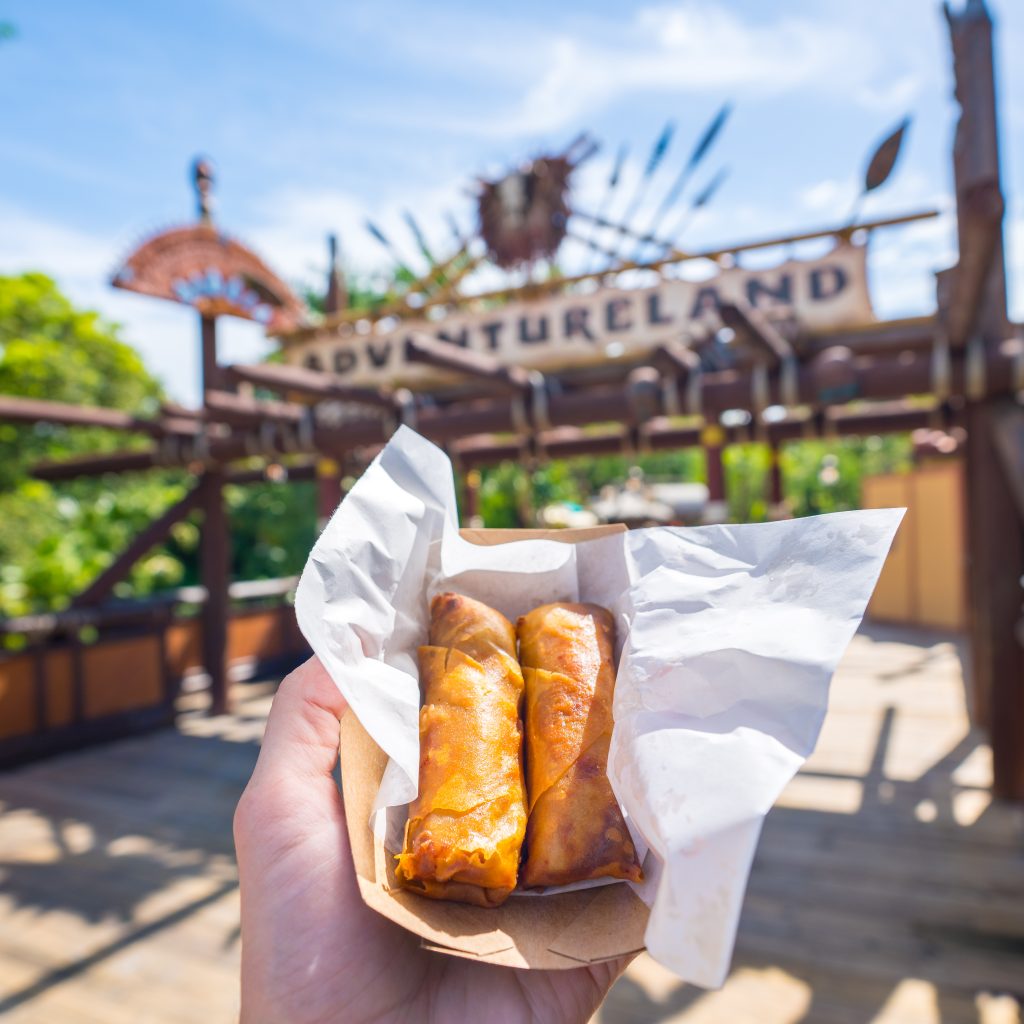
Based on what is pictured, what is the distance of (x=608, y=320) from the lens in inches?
223

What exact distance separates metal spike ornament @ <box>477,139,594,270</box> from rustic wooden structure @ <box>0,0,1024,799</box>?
395 mm

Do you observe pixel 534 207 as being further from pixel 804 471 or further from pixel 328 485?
pixel 804 471

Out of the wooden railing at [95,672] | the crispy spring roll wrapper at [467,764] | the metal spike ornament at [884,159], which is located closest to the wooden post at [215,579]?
the wooden railing at [95,672]

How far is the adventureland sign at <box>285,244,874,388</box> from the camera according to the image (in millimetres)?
5023

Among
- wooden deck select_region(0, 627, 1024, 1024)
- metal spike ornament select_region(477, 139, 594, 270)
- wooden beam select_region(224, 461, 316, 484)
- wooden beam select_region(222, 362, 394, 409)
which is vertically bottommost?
wooden deck select_region(0, 627, 1024, 1024)

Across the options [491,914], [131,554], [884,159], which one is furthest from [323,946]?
[131,554]

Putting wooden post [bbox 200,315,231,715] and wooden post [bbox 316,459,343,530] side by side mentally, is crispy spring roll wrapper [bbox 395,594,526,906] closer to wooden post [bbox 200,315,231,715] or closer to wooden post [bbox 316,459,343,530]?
wooden post [bbox 316,459,343,530]

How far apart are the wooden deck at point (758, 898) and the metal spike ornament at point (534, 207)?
460 cm

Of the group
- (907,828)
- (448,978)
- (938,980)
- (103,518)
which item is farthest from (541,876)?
(103,518)

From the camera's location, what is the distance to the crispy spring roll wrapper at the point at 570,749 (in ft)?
4.15

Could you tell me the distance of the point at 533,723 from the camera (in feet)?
4.80

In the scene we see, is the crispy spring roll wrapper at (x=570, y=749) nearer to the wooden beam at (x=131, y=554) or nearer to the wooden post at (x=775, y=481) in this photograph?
the wooden post at (x=775, y=481)

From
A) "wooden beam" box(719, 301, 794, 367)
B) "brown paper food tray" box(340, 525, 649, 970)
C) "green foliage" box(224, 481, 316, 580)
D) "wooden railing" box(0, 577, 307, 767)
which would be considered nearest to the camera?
"brown paper food tray" box(340, 525, 649, 970)

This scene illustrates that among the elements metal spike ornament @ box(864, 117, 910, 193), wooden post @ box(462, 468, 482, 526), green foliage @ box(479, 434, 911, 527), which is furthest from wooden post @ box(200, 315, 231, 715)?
green foliage @ box(479, 434, 911, 527)
